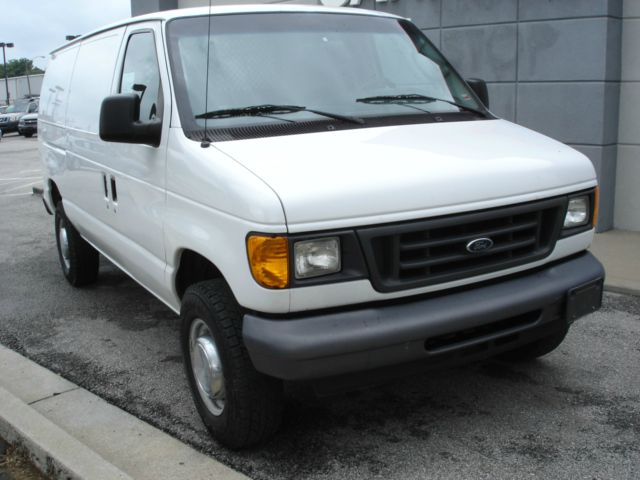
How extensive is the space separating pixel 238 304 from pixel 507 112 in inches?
247

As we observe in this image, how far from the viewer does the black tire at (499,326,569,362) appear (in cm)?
439

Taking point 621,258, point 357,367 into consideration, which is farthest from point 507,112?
point 357,367

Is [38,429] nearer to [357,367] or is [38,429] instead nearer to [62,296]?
[357,367]

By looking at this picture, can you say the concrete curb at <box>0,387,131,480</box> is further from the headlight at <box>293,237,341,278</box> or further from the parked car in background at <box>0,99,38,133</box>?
the parked car in background at <box>0,99,38,133</box>

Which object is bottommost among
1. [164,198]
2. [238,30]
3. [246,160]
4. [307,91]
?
[164,198]

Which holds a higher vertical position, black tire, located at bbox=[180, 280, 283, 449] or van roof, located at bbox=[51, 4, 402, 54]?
van roof, located at bbox=[51, 4, 402, 54]

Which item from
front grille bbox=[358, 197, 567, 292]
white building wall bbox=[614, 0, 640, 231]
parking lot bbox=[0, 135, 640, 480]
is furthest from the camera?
white building wall bbox=[614, 0, 640, 231]

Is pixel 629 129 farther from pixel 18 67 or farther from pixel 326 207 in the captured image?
pixel 18 67

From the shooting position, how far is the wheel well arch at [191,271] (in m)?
3.92

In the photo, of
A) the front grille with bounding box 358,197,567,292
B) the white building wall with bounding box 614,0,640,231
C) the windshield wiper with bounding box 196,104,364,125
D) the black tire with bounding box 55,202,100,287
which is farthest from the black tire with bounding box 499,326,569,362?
the white building wall with bounding box 614,0,640,231

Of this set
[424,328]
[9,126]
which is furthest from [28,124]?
[424,328]

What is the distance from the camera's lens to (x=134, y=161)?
442 cm

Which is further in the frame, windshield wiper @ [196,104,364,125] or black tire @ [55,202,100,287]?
black tire @ [55,202,100,287]

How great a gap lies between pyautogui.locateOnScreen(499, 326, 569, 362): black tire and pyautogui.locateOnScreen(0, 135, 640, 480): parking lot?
0.06 metres
